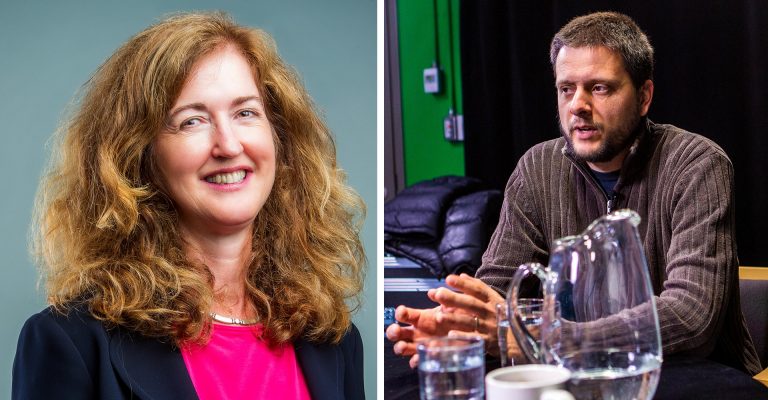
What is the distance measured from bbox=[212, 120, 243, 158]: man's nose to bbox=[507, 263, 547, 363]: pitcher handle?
631 mm

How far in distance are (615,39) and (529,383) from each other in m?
1.55

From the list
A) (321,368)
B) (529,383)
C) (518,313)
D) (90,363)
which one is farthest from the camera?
(321,368)

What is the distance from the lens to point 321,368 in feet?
5.16

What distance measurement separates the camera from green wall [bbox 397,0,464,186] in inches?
124

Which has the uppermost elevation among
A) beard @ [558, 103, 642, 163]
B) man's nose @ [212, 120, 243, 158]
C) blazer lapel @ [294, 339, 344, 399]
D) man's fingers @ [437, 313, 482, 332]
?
man's nose @ [212, 120, 243, 158]

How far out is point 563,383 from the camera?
0.91 metres

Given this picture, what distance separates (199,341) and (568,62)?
1.24 m

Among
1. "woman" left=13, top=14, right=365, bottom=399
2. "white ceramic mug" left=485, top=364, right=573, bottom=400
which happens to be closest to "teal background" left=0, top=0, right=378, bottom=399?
"woman" left=13, top=14, right=365, bottom=399

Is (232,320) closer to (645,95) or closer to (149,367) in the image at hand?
(149,367)

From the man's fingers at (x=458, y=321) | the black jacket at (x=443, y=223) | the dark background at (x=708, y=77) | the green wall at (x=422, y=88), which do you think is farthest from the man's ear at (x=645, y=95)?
the man's fingers at (x=458, y=321)

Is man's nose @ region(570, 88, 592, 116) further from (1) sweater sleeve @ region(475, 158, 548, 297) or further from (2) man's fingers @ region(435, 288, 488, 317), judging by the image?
(2) man's fingers @ region(435, 288, 488, 317)

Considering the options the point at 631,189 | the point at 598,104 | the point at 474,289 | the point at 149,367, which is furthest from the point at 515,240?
the point at 149,367

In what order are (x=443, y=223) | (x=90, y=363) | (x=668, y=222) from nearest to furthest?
(x=90, y=363)
(x=668, y=222)
(x=443, y=223)

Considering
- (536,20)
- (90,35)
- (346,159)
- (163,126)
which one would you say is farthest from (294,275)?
(536,20)
